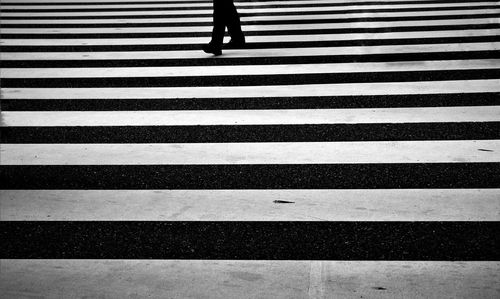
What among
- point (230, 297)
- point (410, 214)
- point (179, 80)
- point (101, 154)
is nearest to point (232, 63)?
point (179, 80)

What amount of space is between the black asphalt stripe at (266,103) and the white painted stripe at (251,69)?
105cm

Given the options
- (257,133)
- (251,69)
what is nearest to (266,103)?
(257,133)

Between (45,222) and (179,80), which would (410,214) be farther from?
(179,80)

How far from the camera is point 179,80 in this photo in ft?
24.1

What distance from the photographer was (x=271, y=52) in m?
8.62

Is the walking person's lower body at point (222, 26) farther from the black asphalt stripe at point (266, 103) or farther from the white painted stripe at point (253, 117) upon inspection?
the white painted stripe at point (253, 117)

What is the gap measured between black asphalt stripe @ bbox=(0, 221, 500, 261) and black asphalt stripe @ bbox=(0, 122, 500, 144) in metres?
1.56

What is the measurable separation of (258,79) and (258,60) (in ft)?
3.31

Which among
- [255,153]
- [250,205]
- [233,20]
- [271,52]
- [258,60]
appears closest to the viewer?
[250,205]

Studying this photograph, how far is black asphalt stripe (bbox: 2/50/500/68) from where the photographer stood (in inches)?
315

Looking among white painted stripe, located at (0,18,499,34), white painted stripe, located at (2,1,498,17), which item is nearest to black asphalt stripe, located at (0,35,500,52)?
white painted stripe, located at (0,18,499,34)

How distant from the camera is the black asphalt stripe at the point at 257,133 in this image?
212 inches

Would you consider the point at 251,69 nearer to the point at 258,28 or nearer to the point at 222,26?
the point at 222,26

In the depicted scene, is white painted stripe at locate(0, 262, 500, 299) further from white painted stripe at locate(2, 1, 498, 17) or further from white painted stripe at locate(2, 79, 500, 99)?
white painted stripe at locate(2, 1, 498, 17)
